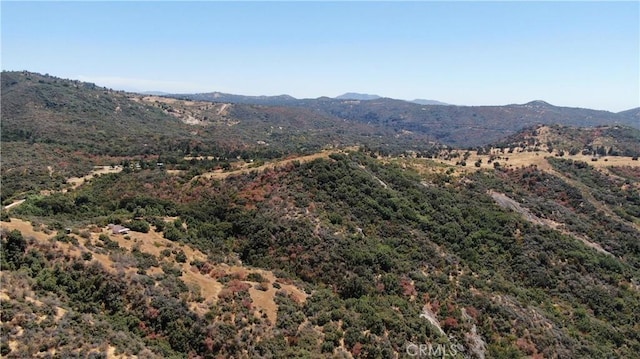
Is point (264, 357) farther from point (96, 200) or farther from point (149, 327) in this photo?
point (96, 200)

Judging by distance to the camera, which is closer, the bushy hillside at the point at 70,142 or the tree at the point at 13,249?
the tree at the point at 13,249

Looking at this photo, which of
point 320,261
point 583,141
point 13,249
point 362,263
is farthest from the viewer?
point 583,141


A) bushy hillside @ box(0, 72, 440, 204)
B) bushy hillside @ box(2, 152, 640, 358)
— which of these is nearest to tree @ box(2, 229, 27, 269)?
bushy hillside @ box(2, 152, 640, 358)

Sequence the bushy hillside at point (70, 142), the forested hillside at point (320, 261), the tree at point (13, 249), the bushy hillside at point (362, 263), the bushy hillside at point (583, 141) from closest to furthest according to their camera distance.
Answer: the tree at point (13, 249) < the forested hillside at point (320, 261) < the bushy hillside at point (362, 263) < the bushy hillside at point (70, 142) < the bushy hillside at point (583, 141)

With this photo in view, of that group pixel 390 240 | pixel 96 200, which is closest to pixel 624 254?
pixel 390 240

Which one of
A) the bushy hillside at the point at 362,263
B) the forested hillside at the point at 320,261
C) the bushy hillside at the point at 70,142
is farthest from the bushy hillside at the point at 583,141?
the bushy hillside at the point at 70,142

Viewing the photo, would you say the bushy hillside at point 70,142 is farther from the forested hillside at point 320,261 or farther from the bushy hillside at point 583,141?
the bushy hillside at point 583,141

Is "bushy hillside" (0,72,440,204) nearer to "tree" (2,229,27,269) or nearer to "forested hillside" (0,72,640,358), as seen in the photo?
"forested hillside" (0,72,640,358)

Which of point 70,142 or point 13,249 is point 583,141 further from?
point 70,142

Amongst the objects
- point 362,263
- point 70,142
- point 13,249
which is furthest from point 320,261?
point 70,142
